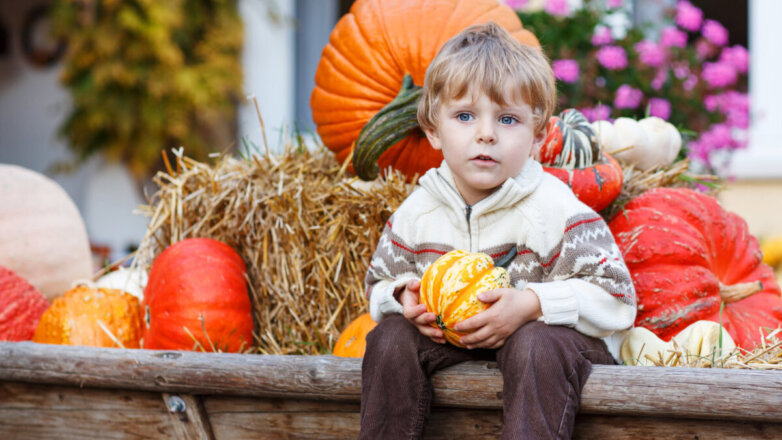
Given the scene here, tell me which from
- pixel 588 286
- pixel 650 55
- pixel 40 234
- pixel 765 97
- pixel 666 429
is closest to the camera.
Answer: pixel 666 429

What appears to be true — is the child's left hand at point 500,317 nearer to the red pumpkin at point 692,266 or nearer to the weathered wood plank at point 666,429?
the weathered wood plank at point 666,429

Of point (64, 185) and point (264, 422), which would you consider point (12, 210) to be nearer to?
point (264, 422)

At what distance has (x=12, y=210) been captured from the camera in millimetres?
2945

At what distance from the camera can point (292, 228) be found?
243 cm

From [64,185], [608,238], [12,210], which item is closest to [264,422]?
[608,238]

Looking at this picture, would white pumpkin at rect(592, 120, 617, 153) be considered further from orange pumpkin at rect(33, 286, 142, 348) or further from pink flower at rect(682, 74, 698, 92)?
pink flower at rect(682, 74, 698, 92)

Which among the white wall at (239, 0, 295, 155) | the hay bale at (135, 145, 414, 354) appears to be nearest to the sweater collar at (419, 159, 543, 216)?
the hay bale at (135, 145, 414, 354)

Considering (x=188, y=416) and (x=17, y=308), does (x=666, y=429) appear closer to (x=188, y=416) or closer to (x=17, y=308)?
(x=188, y=416)

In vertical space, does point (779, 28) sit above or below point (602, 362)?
above

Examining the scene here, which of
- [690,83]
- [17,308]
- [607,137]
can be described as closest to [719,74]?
[690,83]

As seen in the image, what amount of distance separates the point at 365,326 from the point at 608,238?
2.47 ft

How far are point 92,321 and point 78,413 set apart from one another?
17.4 inches

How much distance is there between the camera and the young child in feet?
4.75

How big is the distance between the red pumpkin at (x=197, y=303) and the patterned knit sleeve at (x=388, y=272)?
632 mm
